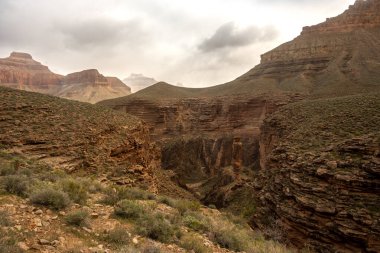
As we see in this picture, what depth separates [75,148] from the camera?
18219 millimetres

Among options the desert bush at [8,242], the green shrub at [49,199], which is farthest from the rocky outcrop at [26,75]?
the desert bush at [8,242]

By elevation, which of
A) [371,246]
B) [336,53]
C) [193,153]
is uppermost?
[336,53]

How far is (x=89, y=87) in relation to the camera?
513 feet

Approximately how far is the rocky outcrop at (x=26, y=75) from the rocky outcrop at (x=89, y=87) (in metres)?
8.20

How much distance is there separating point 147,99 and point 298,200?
60476mm

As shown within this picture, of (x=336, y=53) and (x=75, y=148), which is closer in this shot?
(x=75, y=148)

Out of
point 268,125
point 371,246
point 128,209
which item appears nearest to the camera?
point 128,209

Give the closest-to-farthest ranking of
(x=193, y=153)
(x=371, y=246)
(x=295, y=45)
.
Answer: (x=371, y=246) < (x=193, y=153) < (x=295, y=45)

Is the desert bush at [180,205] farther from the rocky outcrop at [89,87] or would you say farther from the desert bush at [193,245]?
the rocky outcrop at [89,87]

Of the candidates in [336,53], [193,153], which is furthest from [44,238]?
[336,53]

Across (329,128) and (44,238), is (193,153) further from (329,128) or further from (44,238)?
(44,238)

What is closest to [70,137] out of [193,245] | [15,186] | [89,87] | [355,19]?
[15,186]

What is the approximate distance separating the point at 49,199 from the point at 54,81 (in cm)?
18473

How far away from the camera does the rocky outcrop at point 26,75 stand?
163125 millimetres
